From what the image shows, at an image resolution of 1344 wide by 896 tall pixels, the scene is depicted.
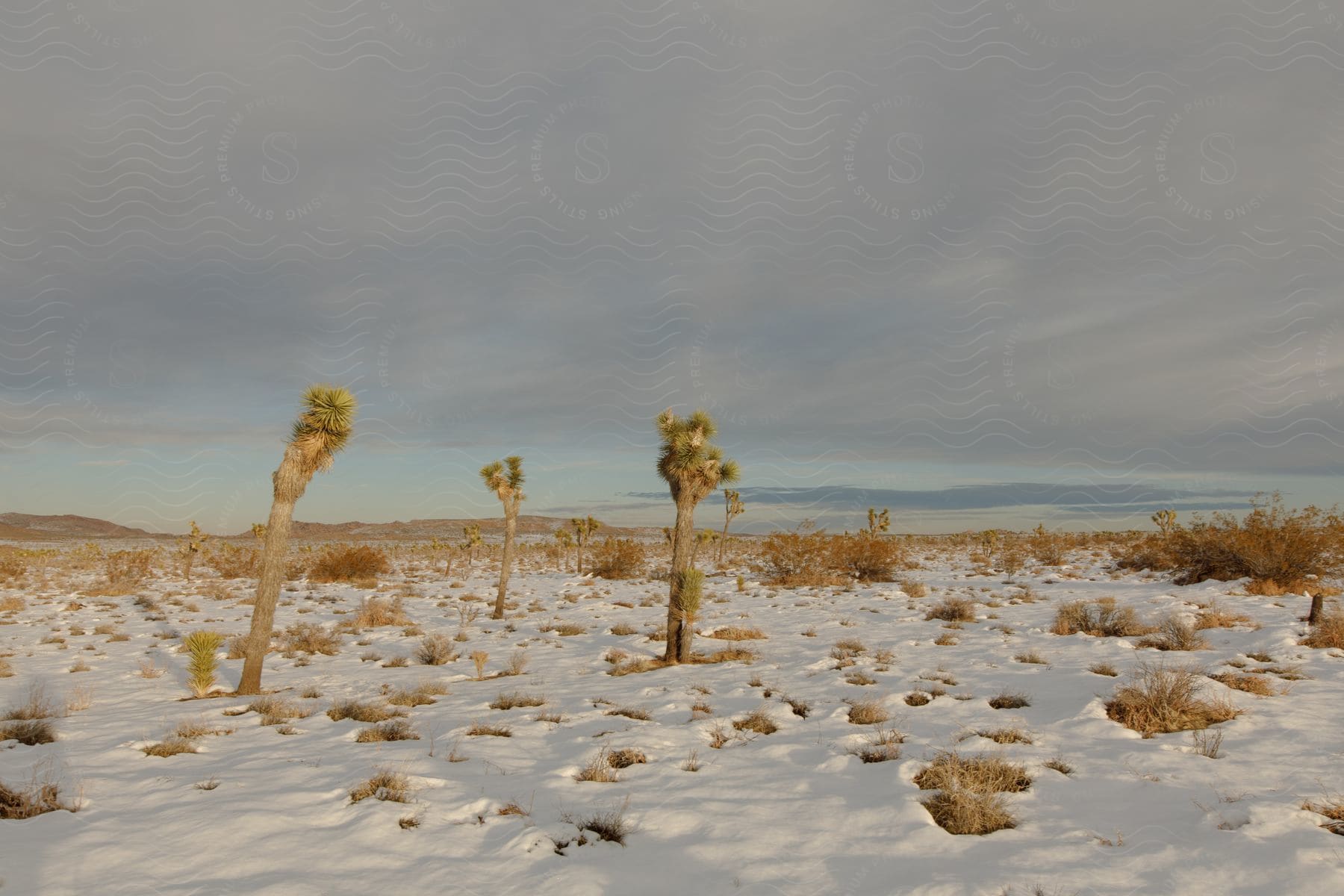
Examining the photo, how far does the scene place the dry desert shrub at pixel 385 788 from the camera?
709 centimetres

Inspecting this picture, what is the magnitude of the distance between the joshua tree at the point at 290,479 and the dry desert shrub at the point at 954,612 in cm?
1767

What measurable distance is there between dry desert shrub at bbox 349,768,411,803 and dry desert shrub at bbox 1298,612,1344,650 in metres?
17.0

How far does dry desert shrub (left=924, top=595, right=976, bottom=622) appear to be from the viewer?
762 inches

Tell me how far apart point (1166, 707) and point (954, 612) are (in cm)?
1120

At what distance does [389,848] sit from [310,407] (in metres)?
10.2

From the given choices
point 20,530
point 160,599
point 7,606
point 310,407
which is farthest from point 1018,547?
point 20,530

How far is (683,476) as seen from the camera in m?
16.0

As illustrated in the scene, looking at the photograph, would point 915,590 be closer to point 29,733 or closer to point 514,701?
point 514,701

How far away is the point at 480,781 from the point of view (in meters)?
7.70

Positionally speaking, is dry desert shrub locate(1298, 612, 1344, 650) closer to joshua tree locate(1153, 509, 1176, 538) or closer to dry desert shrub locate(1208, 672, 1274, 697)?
dry desert shrub locate(1208, 672, 1274, 697)

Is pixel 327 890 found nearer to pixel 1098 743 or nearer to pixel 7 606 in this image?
pixel 1098 743

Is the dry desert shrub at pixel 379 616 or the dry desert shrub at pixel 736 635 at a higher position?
the dry desert shrub at pixel 736 635

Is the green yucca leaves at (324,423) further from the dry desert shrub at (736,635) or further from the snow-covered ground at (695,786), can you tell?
the dry desert shrub at (736,635)

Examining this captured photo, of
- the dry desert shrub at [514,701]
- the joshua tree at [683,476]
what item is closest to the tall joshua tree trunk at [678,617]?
the joshua tree at [683,476]
